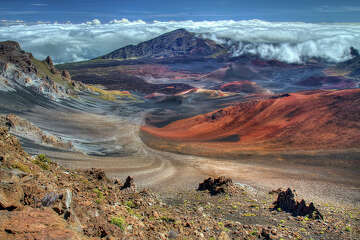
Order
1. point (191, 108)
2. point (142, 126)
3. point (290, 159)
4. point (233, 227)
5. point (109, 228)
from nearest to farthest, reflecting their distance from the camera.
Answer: point (109, 228) → point (233, 227) → point (290, 159) → point (142, 126) → point (191, 108)

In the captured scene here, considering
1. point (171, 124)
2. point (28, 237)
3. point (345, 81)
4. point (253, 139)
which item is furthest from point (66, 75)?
point (345, 81)

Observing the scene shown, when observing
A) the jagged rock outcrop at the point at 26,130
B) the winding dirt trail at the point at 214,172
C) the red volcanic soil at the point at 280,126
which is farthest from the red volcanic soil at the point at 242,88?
the jagged rock outcrop at the point at 26,130

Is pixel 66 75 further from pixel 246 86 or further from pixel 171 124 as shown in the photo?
pixel 246 86

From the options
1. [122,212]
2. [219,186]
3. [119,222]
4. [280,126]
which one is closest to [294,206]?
[219,186]

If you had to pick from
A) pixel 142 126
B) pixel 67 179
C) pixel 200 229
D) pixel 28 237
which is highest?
pixel 28 237

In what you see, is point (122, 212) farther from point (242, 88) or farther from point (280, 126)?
point (242, 88)
